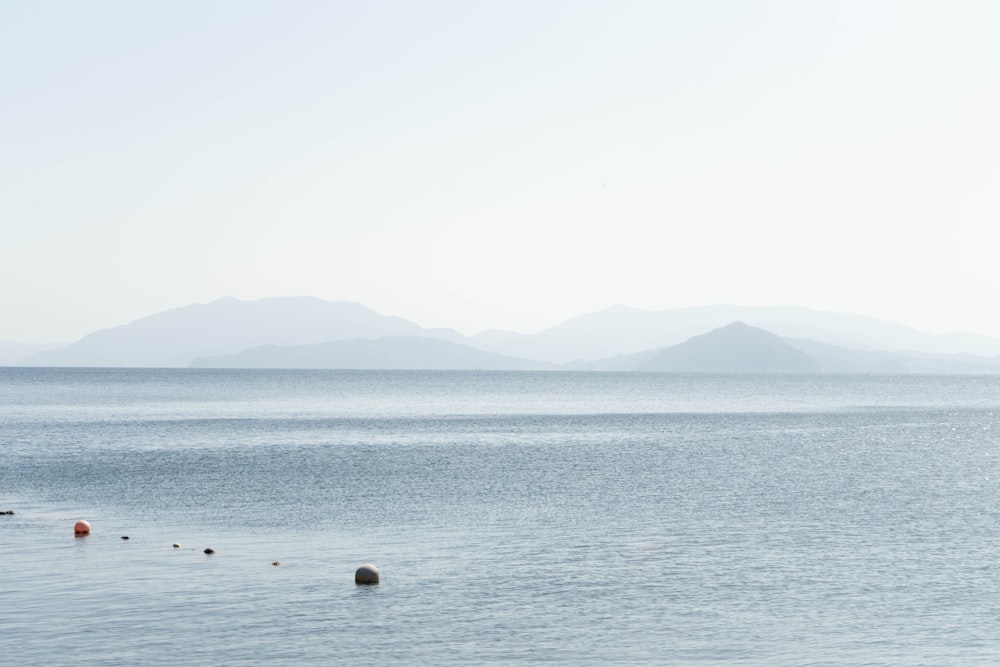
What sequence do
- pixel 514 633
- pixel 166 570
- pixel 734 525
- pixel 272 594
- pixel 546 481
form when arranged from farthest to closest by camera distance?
→ pixel 546 481
pixel 734 525
pixel 166 570
pixel 272 594
pixel 514 633

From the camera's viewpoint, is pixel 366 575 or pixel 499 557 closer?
pixel 366 575

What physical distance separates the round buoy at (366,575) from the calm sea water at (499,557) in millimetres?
451

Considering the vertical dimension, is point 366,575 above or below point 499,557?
above

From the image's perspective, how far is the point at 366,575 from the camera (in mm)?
41438

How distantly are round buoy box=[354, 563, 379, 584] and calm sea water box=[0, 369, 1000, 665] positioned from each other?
45 cm

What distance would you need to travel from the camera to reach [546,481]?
78.1m

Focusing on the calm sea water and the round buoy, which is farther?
the round buoy

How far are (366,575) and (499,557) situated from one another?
7944mm

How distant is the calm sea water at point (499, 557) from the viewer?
1346 inches

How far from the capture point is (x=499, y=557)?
47406mm

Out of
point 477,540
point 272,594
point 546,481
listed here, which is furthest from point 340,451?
point 272,594

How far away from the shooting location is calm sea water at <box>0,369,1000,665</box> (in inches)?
1346

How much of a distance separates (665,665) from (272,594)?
1581 centimetres

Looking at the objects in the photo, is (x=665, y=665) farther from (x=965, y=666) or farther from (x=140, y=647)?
Result: (x=140, y=647)
